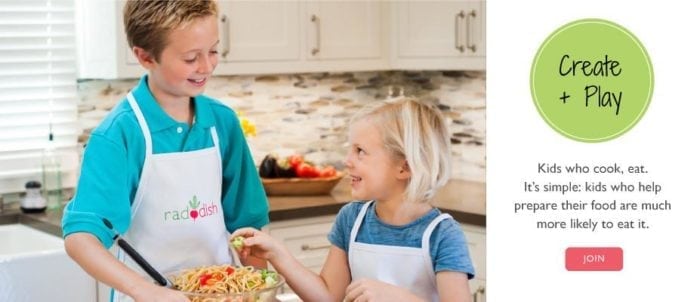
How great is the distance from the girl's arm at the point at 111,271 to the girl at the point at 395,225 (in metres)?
0.17

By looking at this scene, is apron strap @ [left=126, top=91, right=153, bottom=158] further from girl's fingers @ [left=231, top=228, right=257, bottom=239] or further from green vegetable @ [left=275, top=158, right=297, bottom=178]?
green vegetable @ [left=275, top=158, right=297, bottom=178]

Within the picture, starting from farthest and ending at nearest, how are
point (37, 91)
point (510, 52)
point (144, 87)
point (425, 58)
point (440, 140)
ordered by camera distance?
point (425, 58)
point (37, 91)
point (144, 87)
point (440, 140)
point (510, 52)

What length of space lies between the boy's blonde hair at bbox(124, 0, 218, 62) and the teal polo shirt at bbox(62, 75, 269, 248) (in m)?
0.08

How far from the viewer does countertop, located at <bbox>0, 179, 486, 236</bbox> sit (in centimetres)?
258

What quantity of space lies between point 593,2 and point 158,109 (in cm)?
105

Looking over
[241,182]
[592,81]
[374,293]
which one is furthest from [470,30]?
[592,81]

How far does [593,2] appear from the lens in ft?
1.59

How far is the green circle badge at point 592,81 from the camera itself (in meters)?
0.49

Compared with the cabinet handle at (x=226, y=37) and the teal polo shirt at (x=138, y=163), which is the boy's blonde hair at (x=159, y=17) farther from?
the cabinet handle at (x=226, y=37)

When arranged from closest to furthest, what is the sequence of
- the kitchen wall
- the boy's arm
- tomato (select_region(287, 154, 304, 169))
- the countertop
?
the boy's arm
the countertop
tomato (select_region(287, 154, 304, 169))
the kitchen wall

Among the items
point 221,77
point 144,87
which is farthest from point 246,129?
point 144,87

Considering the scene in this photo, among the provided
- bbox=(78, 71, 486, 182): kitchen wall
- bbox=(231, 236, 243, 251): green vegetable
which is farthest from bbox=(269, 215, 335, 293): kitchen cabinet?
bbox=(231, 236, 243, 251): green vegetable

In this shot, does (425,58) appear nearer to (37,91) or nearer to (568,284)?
(37,91)

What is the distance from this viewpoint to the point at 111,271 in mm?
1282
